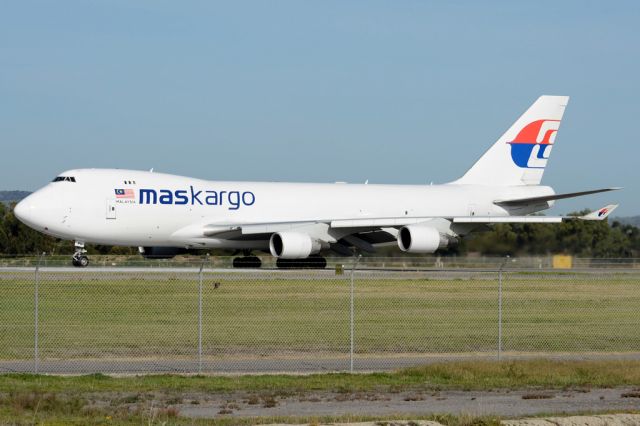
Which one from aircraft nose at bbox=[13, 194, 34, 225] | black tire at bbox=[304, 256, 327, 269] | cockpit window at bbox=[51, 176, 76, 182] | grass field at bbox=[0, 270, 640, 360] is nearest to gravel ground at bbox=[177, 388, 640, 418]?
grass field at bbox=[0, 270, 640, 360]

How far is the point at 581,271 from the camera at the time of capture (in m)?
38.4

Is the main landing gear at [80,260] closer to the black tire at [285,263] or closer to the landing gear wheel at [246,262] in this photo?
the landing gear wheel at [246,262]

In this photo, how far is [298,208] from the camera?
163ft

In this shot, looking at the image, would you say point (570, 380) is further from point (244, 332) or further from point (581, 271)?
point (581, 271)

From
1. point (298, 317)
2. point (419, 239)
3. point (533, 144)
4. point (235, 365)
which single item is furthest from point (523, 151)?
point (235, 365)

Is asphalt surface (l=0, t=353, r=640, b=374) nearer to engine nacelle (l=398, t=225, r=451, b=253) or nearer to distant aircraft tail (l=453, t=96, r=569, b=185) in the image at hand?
engine nacelle (l=398, t=225, r=451, b=253)

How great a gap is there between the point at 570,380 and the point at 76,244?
2922 cm

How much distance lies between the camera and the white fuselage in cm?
4353

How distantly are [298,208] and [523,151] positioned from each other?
1344cm

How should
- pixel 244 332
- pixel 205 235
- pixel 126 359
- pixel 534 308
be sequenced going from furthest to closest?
1. pixel 205 235
2. pixel 534 308
3. pixel 244 332
4. pixel 126 359

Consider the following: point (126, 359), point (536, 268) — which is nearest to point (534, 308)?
point (536, 268)

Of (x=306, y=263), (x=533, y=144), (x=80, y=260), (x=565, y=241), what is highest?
(x=533, y=144)

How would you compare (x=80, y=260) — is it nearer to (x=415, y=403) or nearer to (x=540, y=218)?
(x=540, y=218)

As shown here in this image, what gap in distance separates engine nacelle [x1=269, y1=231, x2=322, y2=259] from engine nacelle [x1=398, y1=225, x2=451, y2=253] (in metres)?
3.91
